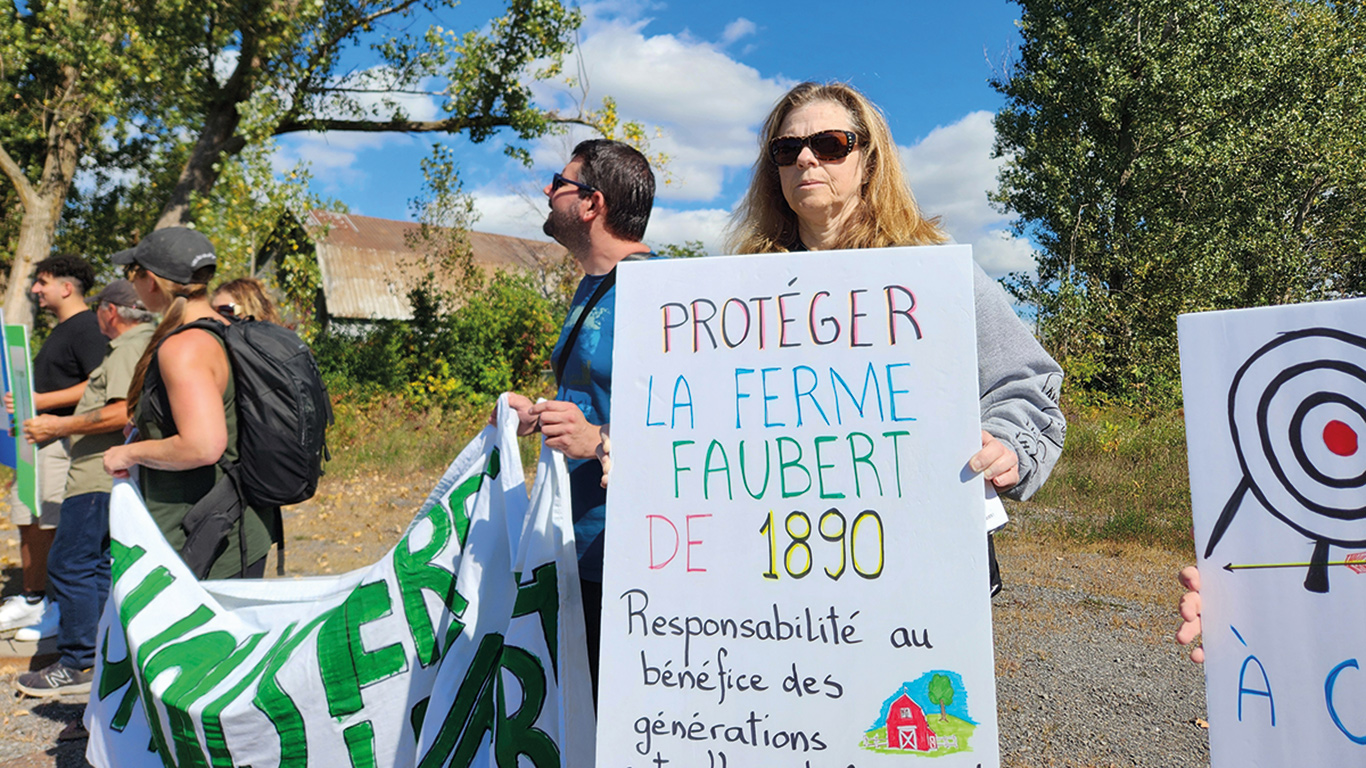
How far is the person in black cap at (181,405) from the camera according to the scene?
2.38 m

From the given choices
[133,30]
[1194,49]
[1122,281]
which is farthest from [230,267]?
[1194,49]

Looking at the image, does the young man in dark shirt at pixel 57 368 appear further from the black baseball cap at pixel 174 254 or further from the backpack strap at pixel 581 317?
the backpack strap at pixel 581 317

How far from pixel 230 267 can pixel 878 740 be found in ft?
34.8

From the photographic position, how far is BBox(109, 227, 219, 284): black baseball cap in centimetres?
263

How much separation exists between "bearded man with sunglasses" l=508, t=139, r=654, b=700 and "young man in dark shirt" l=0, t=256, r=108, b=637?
3.27 metres

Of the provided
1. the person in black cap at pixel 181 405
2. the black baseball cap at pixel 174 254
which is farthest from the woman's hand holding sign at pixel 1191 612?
the black baseball cap at pixel 174 254

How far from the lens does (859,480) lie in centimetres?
143

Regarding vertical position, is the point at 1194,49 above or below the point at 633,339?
above

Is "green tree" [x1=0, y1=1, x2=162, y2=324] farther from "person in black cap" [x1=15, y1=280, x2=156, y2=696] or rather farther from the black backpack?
the black backpack

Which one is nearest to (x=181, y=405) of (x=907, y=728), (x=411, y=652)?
(x=411, y=652)

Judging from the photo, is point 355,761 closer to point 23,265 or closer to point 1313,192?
point 23,265

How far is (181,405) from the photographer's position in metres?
2.36

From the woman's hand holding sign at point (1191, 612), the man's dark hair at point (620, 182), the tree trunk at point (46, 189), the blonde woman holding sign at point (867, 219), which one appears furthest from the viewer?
the tree trunk at point (46, 189)

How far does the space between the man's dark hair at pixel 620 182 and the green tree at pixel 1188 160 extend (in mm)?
12905
